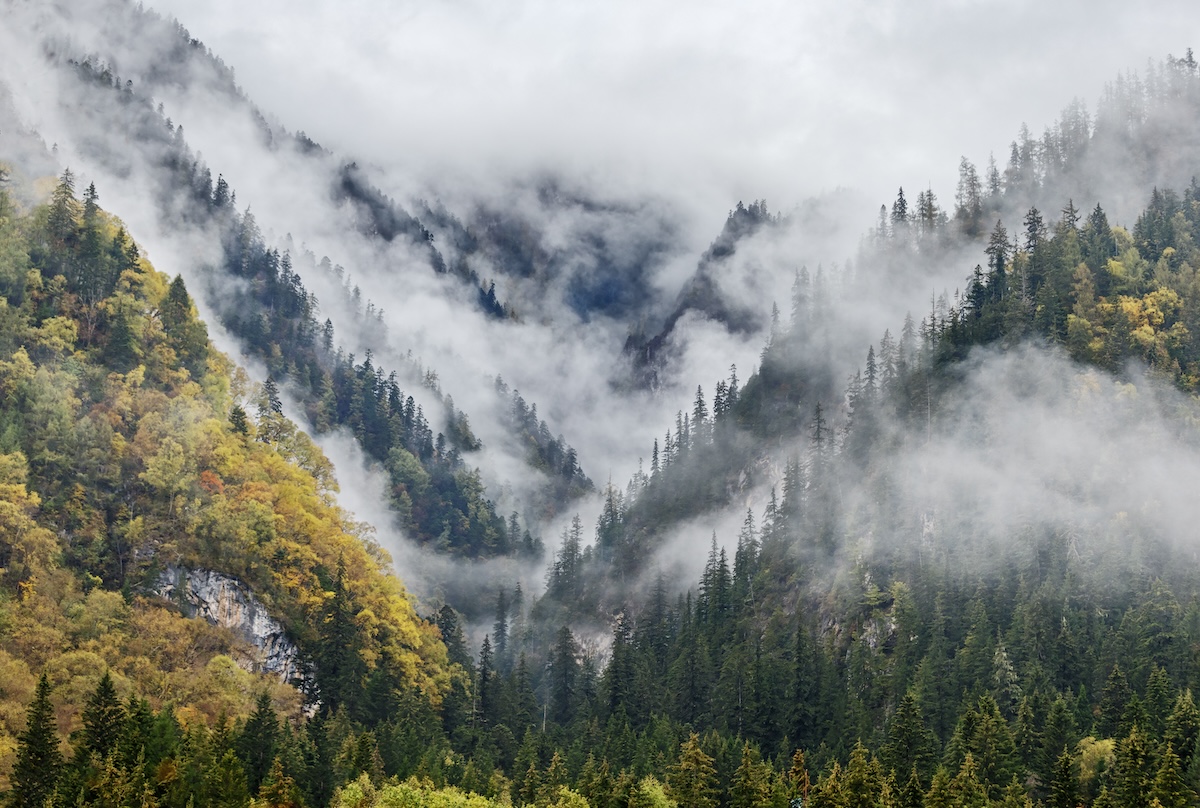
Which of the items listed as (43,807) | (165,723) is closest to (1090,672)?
(165,723)

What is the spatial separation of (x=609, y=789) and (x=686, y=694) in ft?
221

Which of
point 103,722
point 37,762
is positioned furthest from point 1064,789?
point 37,762

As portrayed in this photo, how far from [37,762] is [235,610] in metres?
55.6

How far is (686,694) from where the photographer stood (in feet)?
640

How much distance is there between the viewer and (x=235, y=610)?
173375 mm

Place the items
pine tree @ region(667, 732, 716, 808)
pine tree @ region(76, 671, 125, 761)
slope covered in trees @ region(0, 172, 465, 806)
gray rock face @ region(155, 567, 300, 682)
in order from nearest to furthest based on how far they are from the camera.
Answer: pine tree @ region(76, 671, 125, 761), slope covered in trees @ region(0, 172, 465, 806), pine tree @ region(667, 732, 716, 808), gray rock face @ region(155, 567, 300, 682)

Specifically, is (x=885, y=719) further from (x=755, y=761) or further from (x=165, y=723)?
(x=165, y=723)

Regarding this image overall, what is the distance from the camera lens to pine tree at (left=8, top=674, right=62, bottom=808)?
11662 cm

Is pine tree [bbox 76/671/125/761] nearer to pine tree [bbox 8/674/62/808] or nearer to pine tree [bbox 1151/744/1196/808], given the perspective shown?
pine tree [bbox 8/674/62/808]

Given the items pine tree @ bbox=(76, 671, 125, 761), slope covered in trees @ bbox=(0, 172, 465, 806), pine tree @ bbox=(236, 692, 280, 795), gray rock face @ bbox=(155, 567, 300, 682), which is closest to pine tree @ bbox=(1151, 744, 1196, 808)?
slope covered in trees @ bbox=(0, 172, 465, 806)

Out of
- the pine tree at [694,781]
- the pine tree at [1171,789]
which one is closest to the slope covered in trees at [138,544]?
the pine tree at [694,781]

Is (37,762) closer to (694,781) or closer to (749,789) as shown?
→ (694,781)

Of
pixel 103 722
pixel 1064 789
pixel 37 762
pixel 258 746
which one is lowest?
pixel 37 762

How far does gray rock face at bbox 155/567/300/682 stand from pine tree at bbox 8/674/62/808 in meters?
44.5
